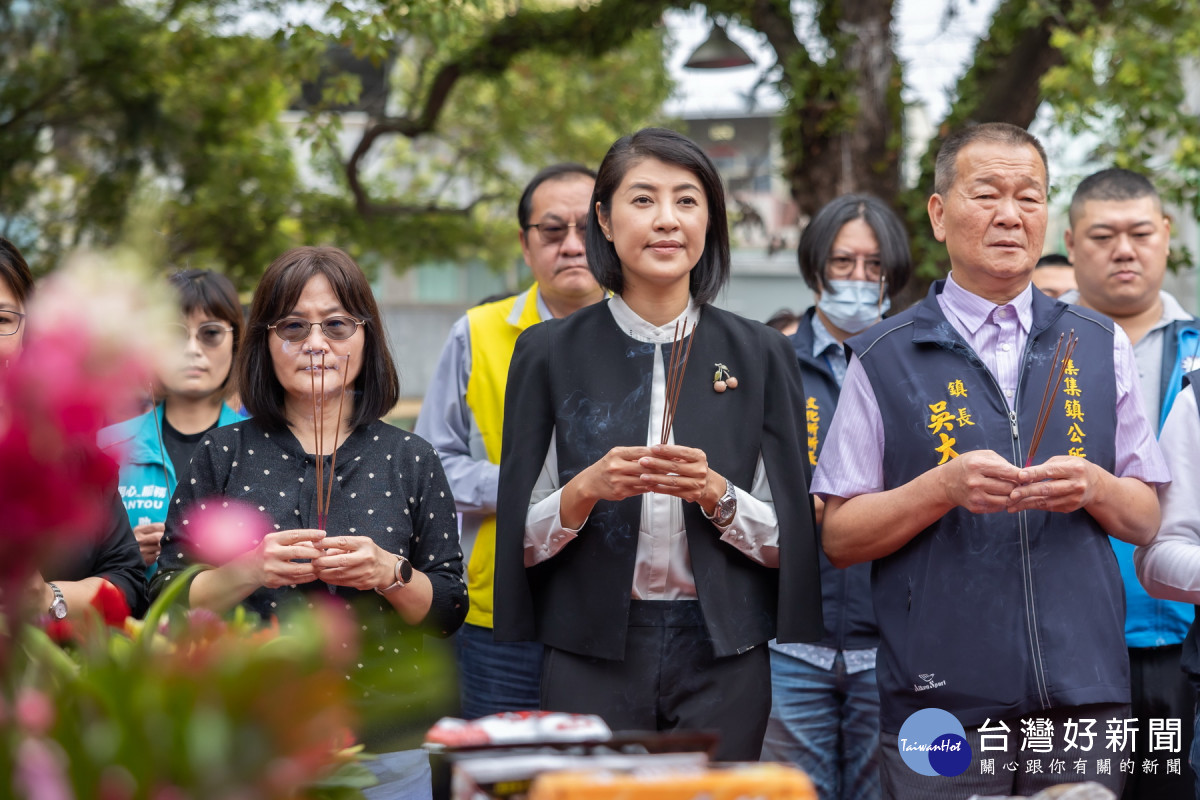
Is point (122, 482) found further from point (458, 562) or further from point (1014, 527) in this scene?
point (1014, 527)

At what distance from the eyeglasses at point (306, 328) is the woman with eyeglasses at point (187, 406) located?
2.73 feet

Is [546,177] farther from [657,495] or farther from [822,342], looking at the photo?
[657,495]

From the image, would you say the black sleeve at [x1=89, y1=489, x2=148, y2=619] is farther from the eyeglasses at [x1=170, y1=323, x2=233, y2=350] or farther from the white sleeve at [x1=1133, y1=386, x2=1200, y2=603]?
the white sleeve at [x1=1133, y1=386, x2=1200, y2=603]

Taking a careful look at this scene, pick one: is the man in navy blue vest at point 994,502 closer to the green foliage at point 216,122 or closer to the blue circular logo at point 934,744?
the blue circular logo at point 934,744

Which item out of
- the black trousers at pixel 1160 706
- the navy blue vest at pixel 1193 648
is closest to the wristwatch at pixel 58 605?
the navy blue vest at pixel 1193 648

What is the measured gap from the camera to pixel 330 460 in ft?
7.93

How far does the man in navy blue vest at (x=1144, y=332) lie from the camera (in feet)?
10.0

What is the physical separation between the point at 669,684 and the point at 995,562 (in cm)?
70

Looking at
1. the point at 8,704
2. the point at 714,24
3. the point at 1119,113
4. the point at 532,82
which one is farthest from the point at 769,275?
the point at 8,704

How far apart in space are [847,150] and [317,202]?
5639mm

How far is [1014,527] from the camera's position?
2.33 meters

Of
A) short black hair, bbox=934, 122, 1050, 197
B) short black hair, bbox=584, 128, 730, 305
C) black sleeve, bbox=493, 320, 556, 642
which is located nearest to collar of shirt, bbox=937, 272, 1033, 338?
short black hair, bbox=934, 122, 1050, 197

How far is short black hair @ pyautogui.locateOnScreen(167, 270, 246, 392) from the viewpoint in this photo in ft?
11.2

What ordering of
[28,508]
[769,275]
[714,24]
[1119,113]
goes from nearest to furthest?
[28,508]
[1119,113]
[714,24]
[769,275]
